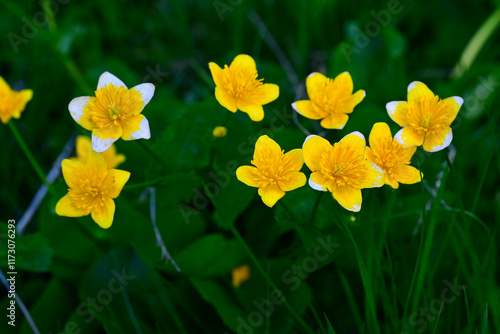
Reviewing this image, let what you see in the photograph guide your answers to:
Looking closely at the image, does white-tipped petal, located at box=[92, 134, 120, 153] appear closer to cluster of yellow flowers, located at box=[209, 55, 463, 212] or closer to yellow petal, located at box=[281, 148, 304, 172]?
cluster of yellow flowers, located at box=[209, 55, 463, 212]

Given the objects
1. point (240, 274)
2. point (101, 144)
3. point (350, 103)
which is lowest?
point (240, 274)

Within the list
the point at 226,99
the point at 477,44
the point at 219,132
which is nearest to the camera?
the point at 226,99

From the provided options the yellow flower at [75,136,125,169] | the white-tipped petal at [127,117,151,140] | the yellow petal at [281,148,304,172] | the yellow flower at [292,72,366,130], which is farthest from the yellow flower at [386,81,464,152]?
the yellow flower at [75,136,125,169]

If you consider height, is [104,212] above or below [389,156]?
above

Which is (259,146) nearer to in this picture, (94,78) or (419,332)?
(419,332)

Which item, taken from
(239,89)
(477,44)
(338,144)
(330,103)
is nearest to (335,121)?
(330,103)

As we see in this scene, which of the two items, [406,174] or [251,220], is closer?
[406,174]

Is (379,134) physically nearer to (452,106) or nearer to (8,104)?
(452,106)

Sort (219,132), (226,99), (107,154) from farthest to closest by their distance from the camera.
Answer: (107,154)
(219,132)
(226,99)
